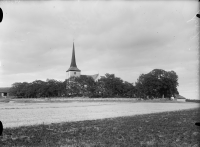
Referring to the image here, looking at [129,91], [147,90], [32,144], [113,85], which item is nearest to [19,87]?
[113,85]

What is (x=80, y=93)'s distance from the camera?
107562mm

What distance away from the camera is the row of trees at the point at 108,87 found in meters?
92.6

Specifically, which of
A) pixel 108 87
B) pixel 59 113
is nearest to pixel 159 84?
pixel 108 87

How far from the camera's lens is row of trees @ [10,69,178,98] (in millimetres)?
92562

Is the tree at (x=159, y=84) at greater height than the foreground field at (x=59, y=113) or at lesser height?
greater

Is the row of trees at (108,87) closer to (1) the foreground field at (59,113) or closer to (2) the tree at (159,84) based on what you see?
(2) the tree at (159,84)

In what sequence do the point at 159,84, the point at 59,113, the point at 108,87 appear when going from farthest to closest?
the point at 108,87, the point at 159,84, the point at 59,113

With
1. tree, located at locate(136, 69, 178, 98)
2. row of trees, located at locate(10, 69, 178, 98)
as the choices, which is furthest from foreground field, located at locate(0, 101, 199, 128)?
row of trees, located at locate(10, 69, 178, 98)

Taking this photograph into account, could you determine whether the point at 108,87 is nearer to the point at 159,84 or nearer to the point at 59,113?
the point at 159,84

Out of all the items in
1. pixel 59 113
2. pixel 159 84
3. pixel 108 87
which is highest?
pixel 159 84

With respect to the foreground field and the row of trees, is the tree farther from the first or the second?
the foreground field

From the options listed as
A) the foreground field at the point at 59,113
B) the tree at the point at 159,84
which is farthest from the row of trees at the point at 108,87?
the foreground field at the point at 59,113

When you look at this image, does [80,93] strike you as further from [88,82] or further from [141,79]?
[141,79]

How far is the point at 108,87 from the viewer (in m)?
108
